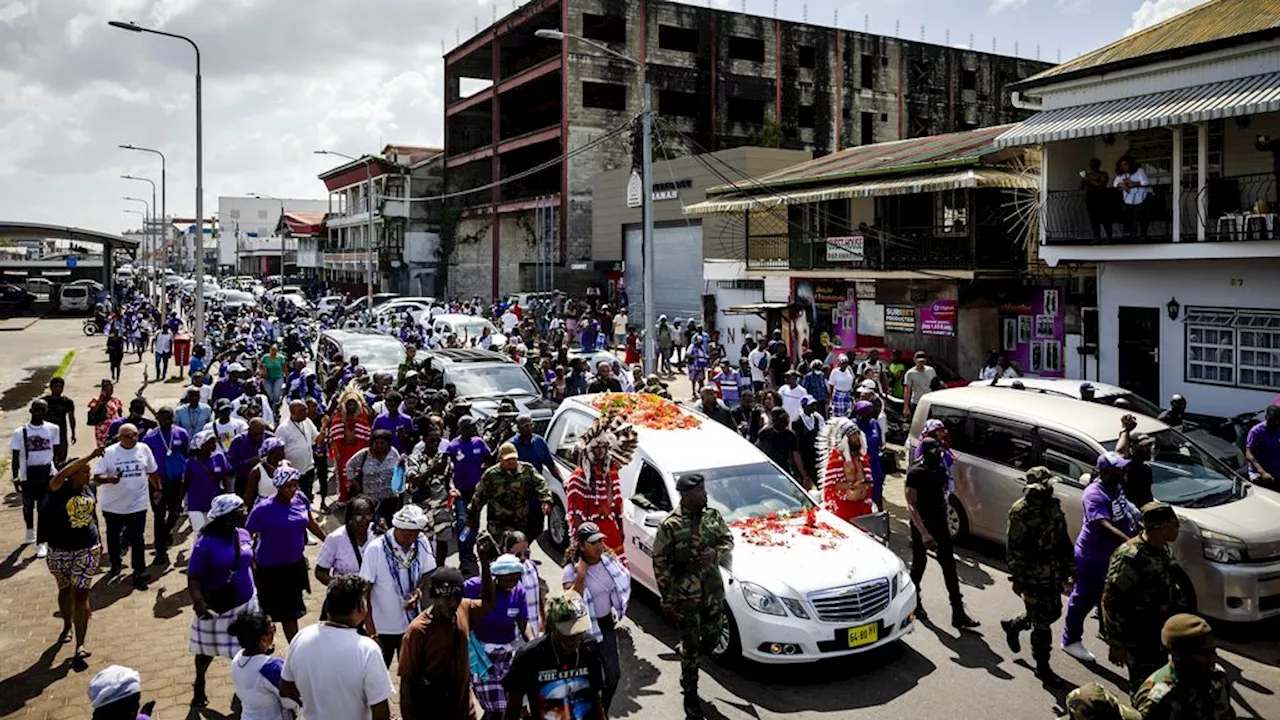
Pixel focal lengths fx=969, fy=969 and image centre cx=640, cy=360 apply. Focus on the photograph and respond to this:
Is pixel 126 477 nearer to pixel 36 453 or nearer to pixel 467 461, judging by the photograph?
pixel 36 453

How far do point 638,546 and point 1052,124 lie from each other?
1283 centimetres

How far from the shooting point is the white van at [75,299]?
2318 inches

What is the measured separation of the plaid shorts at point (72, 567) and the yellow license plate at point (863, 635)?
603 cm

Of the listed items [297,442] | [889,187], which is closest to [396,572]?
[297,442]

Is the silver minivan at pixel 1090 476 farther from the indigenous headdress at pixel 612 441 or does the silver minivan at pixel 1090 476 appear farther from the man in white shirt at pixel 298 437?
the man in white shirt at pixel 298 437

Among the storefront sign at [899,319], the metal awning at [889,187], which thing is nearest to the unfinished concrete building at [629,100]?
the metal awning at [889,187]

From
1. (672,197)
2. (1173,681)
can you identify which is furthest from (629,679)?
(672,197)

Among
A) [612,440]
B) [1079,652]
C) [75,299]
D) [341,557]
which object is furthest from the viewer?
[75,299]

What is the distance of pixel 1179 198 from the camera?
16.0 metres

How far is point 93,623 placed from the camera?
861 centimetres

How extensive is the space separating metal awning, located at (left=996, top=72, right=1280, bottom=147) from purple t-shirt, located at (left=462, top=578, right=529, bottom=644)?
1344cm

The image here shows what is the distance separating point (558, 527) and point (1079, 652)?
5.51 m

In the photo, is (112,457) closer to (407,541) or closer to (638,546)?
(407,541)

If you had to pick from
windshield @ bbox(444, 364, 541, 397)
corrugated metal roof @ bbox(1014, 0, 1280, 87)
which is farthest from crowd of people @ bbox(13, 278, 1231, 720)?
corrugated metal roof @ bbox(1014, 0, 1280, 87)
